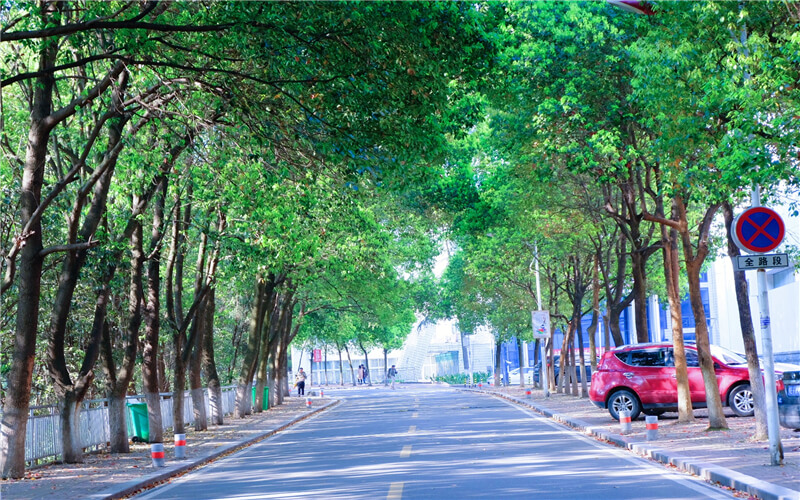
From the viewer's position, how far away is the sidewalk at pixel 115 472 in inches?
538

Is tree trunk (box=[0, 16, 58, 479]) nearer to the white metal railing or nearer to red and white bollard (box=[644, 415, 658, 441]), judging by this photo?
Result: the white metal railing

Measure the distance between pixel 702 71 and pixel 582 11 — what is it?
623 cm

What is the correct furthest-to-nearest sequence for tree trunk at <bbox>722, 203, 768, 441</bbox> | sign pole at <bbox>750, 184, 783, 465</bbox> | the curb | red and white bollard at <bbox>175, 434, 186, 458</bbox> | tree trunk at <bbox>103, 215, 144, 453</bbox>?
1. tree trunk at <bbox>103, 215, 144, 453</bbox>
2. red and white bollard at <bbox>175, 434, 186, 458</bbox>
3. tree trunk at <bbox>722, 203, 768, 441</bbox>
4. the curb
5. sign pole at <bbox>750, 184, 783, 465</bbox>

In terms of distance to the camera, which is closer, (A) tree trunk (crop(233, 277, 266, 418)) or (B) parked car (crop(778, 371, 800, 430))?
(B) parked car (crop(778, 371, 800, 430))

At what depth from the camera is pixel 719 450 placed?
50.3 feet

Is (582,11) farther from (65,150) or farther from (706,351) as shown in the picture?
(65,150)

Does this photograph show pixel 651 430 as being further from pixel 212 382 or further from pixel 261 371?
pixel 261 371

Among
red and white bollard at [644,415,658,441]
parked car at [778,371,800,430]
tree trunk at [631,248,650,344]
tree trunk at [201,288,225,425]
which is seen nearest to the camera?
parked car at [778,371,800,430]

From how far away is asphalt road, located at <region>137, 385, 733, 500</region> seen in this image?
1213 cm

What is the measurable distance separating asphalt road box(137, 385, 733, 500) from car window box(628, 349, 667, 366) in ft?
8.28

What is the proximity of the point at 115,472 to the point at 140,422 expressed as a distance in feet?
24.4

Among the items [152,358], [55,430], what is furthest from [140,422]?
[55,430]

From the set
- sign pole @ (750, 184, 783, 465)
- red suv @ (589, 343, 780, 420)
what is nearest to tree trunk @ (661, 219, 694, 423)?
red suv @ (589, 343, 780, 420)

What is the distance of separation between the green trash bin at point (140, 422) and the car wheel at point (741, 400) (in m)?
13.8
